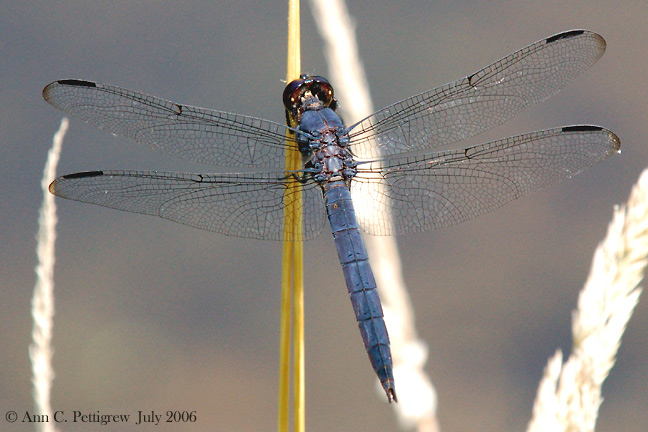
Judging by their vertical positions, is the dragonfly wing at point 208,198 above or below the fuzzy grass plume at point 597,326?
above

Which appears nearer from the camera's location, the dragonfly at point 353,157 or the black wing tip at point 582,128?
the dragonfly at point 353,157

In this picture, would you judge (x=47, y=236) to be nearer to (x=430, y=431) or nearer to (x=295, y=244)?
(x=295, y=244)

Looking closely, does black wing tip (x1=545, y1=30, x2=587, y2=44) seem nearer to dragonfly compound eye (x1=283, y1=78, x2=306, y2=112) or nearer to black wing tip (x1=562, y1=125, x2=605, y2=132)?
black wing tip (x1=562, y1=125, x2=605, y2=132)

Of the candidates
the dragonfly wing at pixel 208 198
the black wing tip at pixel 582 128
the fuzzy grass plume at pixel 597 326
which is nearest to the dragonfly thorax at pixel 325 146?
the dragonfly wing at pixel 208 198

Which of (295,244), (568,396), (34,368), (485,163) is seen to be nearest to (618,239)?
(568,396)

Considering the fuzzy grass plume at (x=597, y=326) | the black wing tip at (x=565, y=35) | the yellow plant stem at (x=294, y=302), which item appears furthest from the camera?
the black wing tip at (x=565, y=35)

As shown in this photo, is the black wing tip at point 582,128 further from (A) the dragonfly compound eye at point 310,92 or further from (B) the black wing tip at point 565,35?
(A) the dragonfly compound eye at point 310,92
